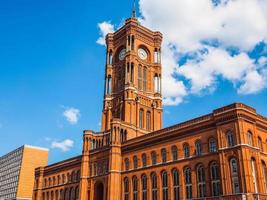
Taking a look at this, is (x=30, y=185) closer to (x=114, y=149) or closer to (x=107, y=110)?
(x=107, y=110)

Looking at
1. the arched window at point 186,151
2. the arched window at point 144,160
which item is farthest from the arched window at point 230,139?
the arched window at point 144,160

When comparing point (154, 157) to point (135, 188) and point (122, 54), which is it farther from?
point (122, 54)

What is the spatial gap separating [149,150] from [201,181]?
13.3m

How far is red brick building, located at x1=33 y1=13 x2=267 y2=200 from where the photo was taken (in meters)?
48.4

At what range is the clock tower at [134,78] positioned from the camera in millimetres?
83938

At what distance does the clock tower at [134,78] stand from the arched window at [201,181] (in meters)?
27.6

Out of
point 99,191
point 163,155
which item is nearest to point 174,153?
point 163,155

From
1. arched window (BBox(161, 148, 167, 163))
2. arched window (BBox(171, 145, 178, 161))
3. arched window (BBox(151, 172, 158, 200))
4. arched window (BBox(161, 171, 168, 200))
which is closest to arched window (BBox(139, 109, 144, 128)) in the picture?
arched window (BBox(161, 148, 167, 163))

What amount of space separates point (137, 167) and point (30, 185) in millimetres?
62645

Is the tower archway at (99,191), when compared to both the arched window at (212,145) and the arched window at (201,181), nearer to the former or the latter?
the arched window at (201,181)

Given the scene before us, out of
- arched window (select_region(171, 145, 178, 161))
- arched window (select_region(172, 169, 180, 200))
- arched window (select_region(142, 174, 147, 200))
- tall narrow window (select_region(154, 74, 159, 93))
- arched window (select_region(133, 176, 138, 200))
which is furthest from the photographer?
tall narrow window (select_region(154, 74, 159, 93))

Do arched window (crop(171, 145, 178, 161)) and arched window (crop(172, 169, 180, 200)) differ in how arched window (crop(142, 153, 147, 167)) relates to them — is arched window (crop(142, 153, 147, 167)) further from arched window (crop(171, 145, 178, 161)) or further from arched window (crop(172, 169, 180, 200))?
arched window (crop(172, 169, 180, 200))

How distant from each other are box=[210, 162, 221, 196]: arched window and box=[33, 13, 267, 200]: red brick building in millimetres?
145

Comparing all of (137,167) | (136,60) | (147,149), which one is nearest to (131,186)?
(137,167)
